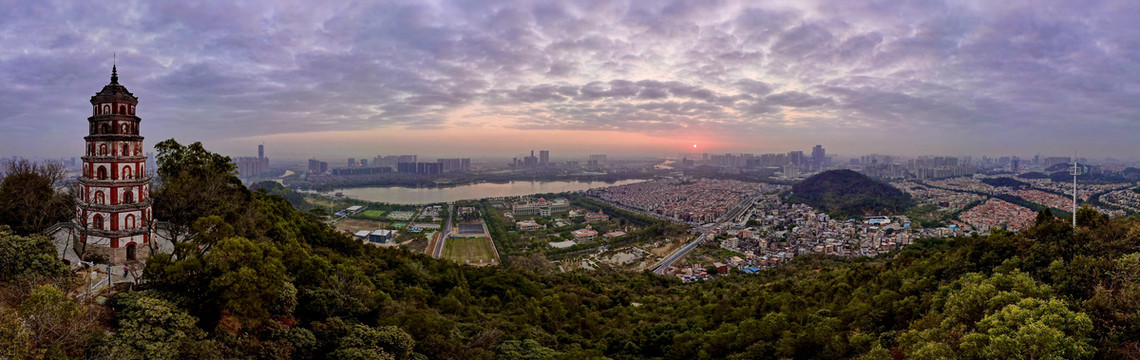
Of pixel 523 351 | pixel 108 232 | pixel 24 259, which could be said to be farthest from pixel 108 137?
pixel 523 351

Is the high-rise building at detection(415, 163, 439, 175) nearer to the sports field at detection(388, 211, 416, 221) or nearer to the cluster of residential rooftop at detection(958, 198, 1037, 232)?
the sports field at detection(388, 211, 416, 221)

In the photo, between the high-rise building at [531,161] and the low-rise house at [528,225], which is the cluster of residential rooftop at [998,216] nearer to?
the low-rise house at [528,225]

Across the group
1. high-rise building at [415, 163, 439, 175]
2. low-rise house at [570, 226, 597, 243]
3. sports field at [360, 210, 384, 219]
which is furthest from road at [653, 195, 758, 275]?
high-rise building at [415, 163, 439, 175]

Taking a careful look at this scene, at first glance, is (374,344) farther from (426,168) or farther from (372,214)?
(426,168)

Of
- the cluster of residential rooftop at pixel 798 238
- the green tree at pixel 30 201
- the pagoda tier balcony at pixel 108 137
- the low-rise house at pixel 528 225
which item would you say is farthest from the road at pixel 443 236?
the pagoda tier balcony at pixel 108 137

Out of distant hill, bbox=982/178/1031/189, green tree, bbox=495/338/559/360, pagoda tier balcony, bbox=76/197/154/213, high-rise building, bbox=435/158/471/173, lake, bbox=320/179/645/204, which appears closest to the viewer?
green tree, bbox=495/338/559/360

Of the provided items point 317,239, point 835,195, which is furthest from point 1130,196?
point 317,239

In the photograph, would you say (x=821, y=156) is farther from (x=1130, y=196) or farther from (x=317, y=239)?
(x=317, y=239)
